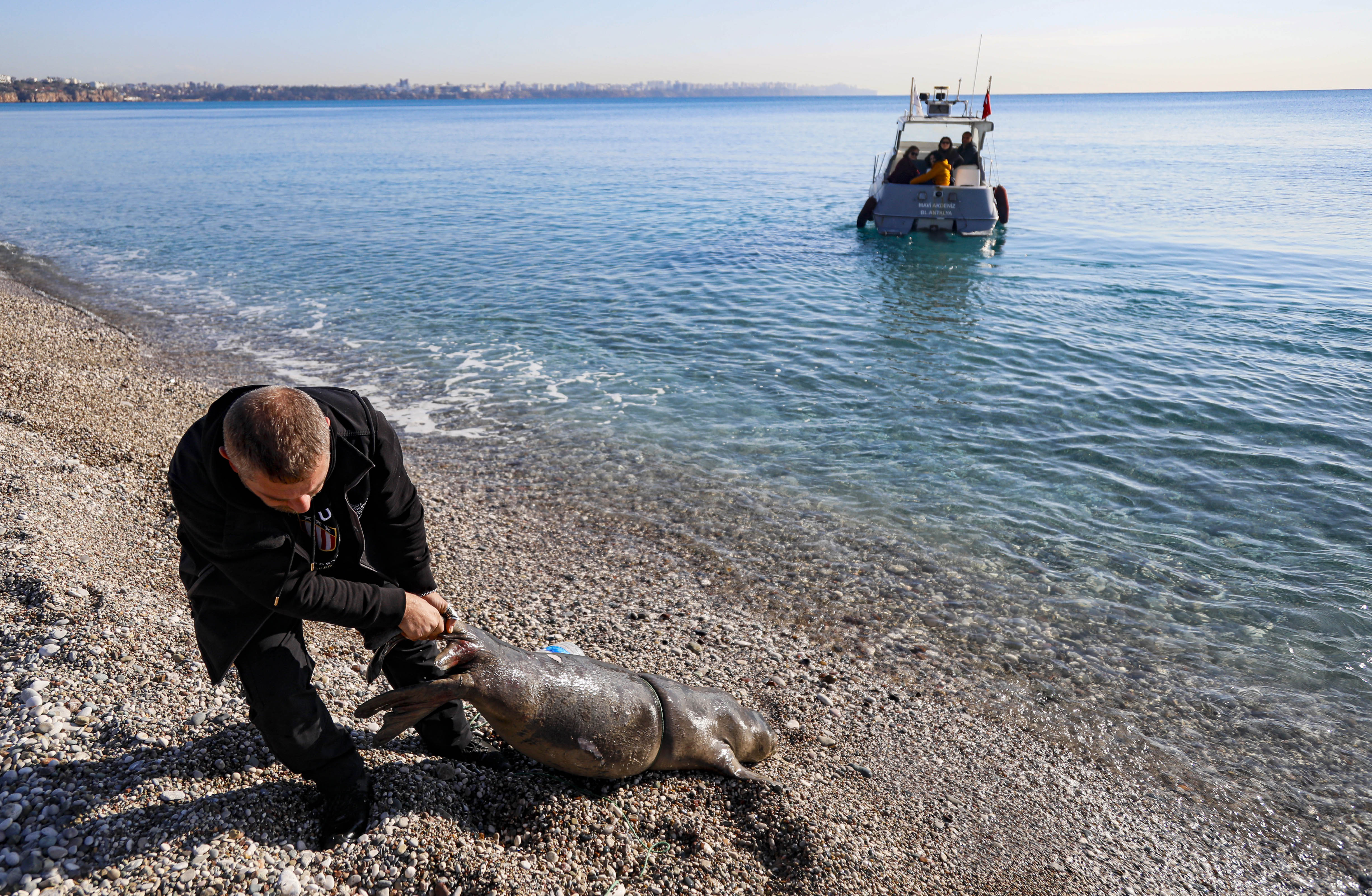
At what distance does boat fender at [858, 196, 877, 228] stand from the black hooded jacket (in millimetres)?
21736

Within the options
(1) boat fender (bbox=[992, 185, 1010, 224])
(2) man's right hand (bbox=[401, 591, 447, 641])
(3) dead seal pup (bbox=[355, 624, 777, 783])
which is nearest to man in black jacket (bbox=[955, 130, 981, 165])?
(1) boat fender (bbox=[992, 185, 1010, 224])

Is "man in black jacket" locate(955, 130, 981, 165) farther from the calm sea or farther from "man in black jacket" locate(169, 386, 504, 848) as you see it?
"man in black jacket" locate(169, 386, 504, 848)

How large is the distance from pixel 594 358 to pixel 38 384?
7263 mm

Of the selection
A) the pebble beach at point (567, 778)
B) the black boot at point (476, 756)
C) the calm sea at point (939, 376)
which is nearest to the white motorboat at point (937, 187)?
the calm sea at point (939, 376)

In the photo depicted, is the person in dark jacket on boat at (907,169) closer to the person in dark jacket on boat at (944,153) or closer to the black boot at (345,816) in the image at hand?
the person in dark jacket on boat at (944,153)

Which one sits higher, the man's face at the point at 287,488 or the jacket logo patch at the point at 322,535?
the man's face at the point at 287,488

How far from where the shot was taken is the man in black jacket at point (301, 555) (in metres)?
2.61

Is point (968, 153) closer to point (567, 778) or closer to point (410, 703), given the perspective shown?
point (567, 778)

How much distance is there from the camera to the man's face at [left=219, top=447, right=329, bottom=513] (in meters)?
2.58

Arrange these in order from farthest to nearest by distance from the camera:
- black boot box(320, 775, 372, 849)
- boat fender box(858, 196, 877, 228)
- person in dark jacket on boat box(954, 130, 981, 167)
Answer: boat fender box(858, 196, 877, 228), person in dark jacket on boat box(954, 130, 981, 167), black boot box(320, 775, 372, 849)

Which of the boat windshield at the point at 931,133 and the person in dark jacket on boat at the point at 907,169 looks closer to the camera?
the person in dark jacket on boat at the point at 907,169

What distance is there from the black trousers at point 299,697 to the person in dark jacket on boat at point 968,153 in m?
23.1

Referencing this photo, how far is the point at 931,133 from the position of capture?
25094mm

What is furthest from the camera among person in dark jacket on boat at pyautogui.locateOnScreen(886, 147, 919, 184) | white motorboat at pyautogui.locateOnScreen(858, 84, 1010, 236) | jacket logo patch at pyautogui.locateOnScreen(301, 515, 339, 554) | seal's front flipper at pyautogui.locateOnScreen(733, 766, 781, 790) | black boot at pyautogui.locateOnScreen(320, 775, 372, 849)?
person in dark jacket on boat at pyautogui.locateOnScreen(886, 147, 919, 184)
